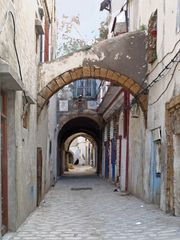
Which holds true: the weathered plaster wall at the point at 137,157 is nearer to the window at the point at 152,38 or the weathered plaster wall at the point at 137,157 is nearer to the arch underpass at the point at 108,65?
the arch underpass at the point at 108,65

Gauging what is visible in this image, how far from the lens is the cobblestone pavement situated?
6.66m

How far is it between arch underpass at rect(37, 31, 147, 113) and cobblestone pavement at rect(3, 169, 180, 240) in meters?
2.88

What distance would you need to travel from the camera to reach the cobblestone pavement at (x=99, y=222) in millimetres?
6664

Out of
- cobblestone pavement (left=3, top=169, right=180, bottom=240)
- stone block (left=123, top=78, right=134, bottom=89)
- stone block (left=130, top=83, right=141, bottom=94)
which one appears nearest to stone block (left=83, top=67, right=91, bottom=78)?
stone block (left=123, top=78, right=134, bottom=89)

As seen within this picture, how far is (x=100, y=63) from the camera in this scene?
1172 cm

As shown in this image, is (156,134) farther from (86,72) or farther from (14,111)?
(14,111)

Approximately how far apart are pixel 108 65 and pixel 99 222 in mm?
4975

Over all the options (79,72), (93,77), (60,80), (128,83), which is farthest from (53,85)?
(128,83)

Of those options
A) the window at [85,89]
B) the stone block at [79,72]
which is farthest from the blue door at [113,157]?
the stone block at [79,72]

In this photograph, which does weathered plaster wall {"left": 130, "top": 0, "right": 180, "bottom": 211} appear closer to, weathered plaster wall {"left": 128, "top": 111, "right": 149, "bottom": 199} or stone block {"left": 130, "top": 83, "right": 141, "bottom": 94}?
stone block {"left": 130, "top": 83, "right": 141, "bottom": 94}

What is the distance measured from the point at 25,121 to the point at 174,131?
2935mm

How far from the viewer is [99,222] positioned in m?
8.12

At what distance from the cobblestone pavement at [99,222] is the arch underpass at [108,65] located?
2.88 m

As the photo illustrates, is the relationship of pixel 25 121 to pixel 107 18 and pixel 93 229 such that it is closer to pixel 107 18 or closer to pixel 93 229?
pixel 93 229
